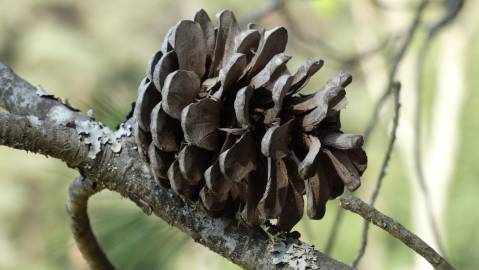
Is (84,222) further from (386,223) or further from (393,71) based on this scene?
(393,71)

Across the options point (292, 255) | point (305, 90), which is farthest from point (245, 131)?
point (305, 90)

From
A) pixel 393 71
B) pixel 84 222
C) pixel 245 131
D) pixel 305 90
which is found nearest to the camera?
pixel 245 131

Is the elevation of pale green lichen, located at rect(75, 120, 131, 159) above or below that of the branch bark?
above

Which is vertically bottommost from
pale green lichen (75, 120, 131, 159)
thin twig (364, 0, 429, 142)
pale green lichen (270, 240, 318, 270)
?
pale green lichen (270, 240, 318, 270)

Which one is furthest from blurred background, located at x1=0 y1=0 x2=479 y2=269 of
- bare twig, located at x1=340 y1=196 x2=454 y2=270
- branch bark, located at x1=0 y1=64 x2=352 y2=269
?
bare twig, located at x1=340 y1=196 x2=454 y2=270

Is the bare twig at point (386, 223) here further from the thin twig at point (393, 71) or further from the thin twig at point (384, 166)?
the thin twig at point (393, 71)

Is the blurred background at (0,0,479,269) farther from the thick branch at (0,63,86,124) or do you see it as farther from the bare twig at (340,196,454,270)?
the bare twig at (340,196,454,270)

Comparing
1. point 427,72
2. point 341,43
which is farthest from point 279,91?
point 341,43
